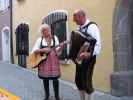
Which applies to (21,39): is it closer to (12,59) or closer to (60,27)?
(12,59)

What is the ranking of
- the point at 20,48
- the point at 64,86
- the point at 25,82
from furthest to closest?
the point at 20,48, the point at 25,82, the point at 64,86

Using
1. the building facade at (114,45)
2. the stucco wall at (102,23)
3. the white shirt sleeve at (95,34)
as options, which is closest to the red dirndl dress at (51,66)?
the white shirt sleeve at (95,34)

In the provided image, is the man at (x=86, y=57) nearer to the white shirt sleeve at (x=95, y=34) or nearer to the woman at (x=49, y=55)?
the white shirt sleeve at (x=95, y=34)

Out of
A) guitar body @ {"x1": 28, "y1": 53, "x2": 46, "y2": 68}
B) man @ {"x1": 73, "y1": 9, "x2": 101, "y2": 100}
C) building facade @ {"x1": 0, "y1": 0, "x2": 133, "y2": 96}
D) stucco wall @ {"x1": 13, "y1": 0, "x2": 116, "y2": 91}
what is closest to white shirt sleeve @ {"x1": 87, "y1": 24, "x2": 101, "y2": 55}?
man @ {"x1": 73, "y1": 9, "x2": 101, "y2": 100}

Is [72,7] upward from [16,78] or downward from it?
upward

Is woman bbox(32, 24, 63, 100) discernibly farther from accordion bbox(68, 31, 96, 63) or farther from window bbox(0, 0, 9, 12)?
window bbox(0, 0, 9, 12)

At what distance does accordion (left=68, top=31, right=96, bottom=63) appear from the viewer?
7684 millimetres

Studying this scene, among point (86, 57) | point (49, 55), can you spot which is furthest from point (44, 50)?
point (86, 57)

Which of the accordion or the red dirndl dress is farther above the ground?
the accordion

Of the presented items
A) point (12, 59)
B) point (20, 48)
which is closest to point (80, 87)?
point (20, 48)

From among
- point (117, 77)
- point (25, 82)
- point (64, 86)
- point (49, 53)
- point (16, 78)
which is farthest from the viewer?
point (16, 78)

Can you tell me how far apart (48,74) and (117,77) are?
175 cm

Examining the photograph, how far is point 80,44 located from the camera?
7805 mm

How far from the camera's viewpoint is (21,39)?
59.4 feet
